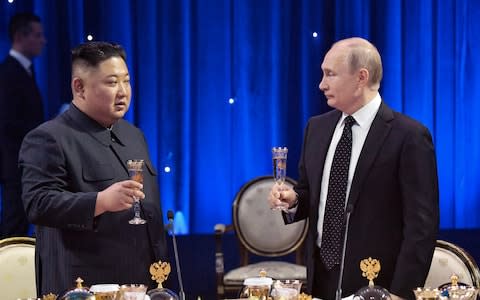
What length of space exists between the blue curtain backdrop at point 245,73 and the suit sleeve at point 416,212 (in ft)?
13.8

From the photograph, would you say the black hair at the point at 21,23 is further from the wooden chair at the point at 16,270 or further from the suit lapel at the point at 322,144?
the suit lapel at the point at 322,144

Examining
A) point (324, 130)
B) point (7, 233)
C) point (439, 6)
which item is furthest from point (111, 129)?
point (439, 6)

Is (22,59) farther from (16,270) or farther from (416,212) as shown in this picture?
(416,212)

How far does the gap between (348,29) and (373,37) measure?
26 centimetres

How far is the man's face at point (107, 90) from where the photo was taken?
3406 mm

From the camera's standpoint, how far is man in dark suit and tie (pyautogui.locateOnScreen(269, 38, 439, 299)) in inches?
133

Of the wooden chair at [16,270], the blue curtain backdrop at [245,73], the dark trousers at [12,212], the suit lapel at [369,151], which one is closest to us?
the suit lapel at [369,151]

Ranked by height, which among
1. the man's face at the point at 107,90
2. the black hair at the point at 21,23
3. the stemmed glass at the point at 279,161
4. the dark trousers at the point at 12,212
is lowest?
the dark trousers at the point at 12,212

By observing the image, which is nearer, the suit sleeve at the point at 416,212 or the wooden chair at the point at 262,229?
the suit sleeve at the point at 416,212

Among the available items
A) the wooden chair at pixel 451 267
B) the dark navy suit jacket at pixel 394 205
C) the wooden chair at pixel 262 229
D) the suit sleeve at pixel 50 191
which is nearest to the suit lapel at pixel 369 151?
the dark navy suit jacket at pixel 394 205

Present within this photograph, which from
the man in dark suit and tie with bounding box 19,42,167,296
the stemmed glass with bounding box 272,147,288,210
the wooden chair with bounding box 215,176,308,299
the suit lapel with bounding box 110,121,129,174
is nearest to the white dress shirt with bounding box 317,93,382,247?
the stemmed glass with bounding box 272,147,288,210

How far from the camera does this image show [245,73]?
24.9ft

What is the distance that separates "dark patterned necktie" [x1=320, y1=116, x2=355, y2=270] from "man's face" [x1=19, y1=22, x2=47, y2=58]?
165 inches

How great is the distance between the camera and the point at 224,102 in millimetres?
7598
